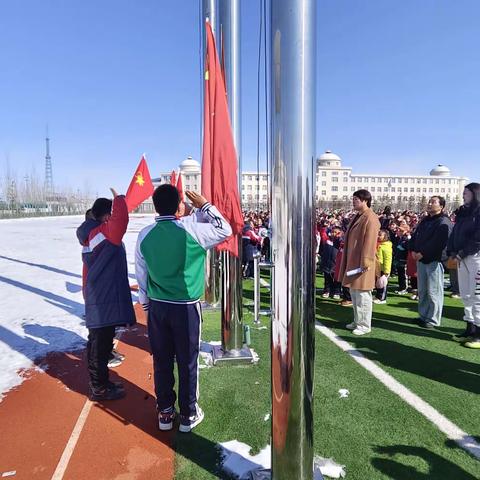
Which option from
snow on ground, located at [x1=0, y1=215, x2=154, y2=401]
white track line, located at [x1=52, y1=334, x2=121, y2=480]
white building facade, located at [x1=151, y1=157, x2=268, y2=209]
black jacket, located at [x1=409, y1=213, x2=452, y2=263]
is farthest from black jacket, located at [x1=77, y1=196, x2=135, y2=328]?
white building facade, located at [x1=151, y1=157, x2=268, y2=209]

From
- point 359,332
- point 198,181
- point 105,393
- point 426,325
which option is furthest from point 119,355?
point 198,181

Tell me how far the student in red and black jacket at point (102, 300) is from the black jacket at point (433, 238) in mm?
4720

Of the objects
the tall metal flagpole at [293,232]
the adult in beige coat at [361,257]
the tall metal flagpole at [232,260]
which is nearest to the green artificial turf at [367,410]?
the tall metal flagpole at [232,260]

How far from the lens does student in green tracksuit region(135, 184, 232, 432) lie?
10.5 ft

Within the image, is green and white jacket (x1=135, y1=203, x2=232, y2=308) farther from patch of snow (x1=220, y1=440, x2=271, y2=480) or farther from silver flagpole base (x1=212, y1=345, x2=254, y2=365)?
silver flagpole base (x1=212, y1=345, x2=254, y2=365)

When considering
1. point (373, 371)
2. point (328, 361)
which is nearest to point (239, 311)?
point (328, 361)

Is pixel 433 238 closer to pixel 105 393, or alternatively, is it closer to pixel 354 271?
pixel 354 271

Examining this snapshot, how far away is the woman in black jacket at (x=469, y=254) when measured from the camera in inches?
211

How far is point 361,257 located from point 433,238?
1271 millimetres

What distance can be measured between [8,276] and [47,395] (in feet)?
27.3

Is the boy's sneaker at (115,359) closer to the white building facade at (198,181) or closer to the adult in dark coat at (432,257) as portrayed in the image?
the adult in dark coat at (432,257)

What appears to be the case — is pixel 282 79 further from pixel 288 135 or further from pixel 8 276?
pixel 8 276

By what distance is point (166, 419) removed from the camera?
345 centimetres

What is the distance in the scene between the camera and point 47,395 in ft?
13.8
